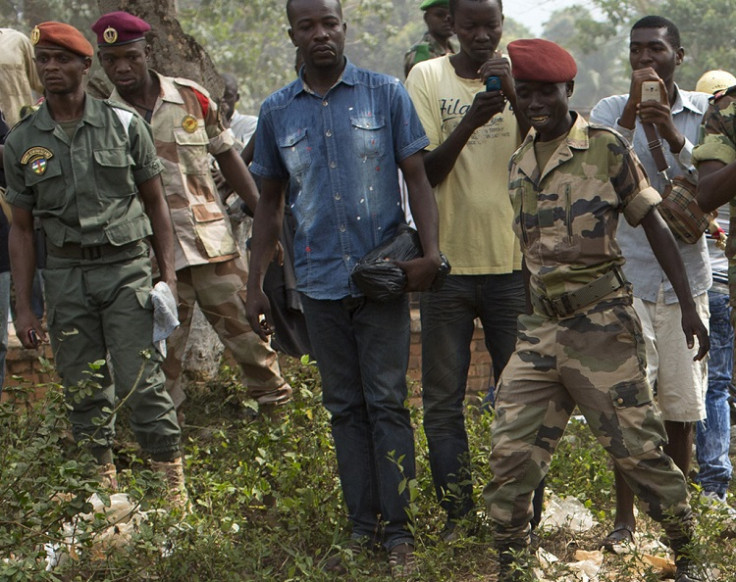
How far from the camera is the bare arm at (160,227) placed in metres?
5.11

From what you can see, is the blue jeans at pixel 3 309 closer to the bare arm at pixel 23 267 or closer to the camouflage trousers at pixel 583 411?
the bare arm at pixel 23 267

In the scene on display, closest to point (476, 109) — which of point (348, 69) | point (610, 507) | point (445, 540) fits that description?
point (348, 69)

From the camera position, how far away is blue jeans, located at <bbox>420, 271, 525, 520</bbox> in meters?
4.65

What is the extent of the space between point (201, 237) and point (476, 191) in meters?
1.67

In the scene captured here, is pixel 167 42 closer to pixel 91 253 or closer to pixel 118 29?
pixel 118 29

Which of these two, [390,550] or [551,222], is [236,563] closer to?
[390,550]

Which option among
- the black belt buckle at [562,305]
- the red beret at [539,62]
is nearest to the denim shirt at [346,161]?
the red beret at [539,62]

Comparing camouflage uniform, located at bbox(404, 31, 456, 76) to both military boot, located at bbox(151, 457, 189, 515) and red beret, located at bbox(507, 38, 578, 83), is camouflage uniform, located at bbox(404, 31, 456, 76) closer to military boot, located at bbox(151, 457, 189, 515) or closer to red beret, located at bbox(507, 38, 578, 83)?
red beret, located at bbox(507, 38, 578, 83)

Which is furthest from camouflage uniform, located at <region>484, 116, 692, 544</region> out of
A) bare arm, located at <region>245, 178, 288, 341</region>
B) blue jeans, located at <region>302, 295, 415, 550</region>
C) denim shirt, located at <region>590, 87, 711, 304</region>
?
bare arm, located at <region>245, 178, 288, 341</region>

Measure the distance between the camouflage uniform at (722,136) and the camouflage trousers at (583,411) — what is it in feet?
1.65

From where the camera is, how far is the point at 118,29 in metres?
5.32

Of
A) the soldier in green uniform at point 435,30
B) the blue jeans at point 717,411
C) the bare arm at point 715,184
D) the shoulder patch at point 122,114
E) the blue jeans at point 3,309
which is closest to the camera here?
the bare arm at point 715,184

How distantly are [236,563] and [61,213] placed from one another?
171cm

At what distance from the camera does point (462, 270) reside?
4.62 m
